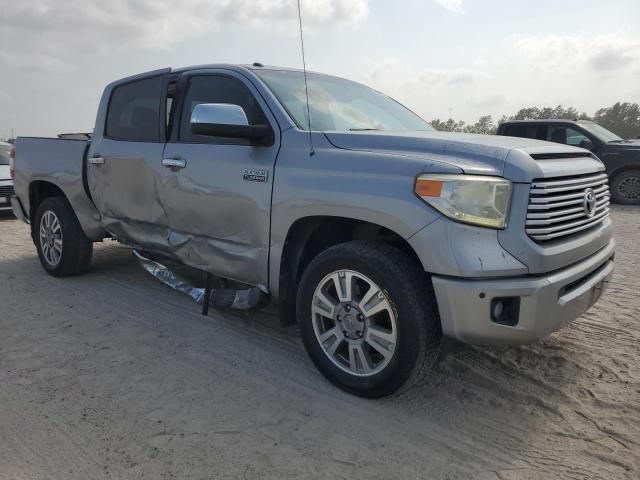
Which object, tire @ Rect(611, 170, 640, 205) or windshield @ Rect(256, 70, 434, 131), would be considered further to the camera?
tire @ Rect(611, 170, 640, 205)

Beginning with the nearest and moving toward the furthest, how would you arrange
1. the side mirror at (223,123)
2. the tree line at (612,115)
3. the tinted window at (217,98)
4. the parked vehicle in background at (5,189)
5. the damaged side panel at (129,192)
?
the side mirror at (223,123)
the tinted window at (217,98)
the damaged side panel at (129,192)
the parked vehicle in background at (5,189)
the tree line at (612,115)

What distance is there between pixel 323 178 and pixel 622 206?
33.0 ft

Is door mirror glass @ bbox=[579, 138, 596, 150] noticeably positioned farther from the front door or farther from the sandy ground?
the front door

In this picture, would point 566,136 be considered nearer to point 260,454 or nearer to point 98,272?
point 98,272

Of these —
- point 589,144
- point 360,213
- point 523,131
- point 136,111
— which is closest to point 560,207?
point 360,213

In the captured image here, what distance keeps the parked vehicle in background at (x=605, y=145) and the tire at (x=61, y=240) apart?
8.97m

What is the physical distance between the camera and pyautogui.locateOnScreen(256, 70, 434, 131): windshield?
3357mm

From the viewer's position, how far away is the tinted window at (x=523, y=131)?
10.8m

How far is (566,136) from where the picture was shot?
35.1 ft

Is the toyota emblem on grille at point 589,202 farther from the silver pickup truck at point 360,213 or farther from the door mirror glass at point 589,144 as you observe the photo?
the door mirror glass at point 589,144

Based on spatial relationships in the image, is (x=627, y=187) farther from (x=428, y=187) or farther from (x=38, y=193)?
(x=38, y=193)

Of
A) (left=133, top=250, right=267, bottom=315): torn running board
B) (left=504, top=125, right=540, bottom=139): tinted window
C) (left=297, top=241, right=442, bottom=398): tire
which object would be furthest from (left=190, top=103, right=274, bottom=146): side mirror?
(left=504, top=125, right=540, bottom=139): tinted window

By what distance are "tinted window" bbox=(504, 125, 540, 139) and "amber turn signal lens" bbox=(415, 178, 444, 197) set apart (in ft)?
30.2

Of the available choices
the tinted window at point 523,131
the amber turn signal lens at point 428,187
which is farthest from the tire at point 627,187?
the amber turn signal lens at point 428,187
